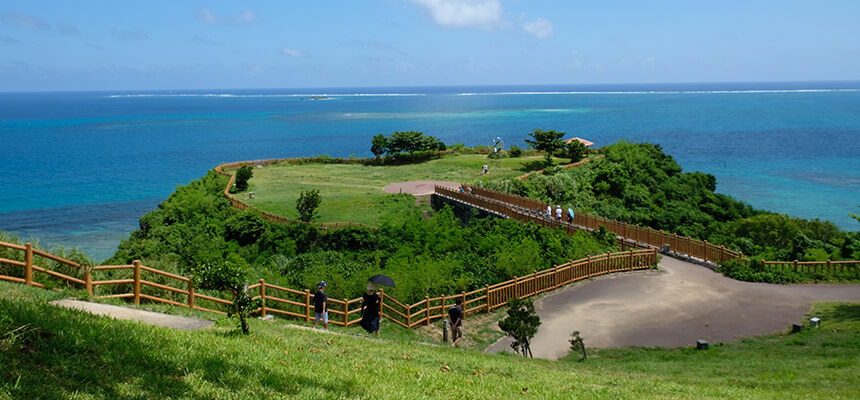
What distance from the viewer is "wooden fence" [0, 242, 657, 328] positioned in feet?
44.5

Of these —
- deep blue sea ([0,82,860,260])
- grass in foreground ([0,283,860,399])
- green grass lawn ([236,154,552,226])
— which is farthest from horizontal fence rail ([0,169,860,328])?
deep blue sea ([0,82,860,260])

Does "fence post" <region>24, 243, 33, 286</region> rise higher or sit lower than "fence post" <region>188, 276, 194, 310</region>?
higher

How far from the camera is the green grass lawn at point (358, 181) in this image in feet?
131

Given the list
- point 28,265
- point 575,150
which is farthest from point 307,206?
point 575,150

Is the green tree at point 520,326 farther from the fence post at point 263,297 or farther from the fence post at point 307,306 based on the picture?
the fence post at point 263,297

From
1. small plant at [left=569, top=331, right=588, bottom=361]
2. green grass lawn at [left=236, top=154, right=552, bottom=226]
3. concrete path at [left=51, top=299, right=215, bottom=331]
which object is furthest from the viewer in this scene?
green grass lawn at [left=236, top=154, right=552, bottom=226]

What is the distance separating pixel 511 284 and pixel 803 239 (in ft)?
60.0

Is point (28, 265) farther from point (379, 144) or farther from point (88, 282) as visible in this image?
point (379, 144)

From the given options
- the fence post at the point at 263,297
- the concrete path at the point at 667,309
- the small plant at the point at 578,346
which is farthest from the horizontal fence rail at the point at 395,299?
the small plant at the point at 578,346

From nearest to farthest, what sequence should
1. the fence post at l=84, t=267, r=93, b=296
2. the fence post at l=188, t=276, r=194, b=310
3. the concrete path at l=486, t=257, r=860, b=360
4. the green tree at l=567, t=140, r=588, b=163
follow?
the fence post at l=84, t=267, r=93, b=296 → the fence post at l=188, t=276, r=194, b=310 → the concrete path at l=486, t=257, r=860, b=360 → the green tree at l=567, t=140, r=588, b=163

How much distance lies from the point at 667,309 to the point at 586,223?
1163 cm

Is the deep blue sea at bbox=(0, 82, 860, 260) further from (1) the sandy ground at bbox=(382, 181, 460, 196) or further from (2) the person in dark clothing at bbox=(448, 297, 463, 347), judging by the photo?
(2) the person in dark clothing at bbox=(448, 297, 463, 347)

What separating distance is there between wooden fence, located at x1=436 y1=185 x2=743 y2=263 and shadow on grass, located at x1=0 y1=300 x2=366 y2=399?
21.8 m

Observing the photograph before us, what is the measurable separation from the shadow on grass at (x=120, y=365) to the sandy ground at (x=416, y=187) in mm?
33897
